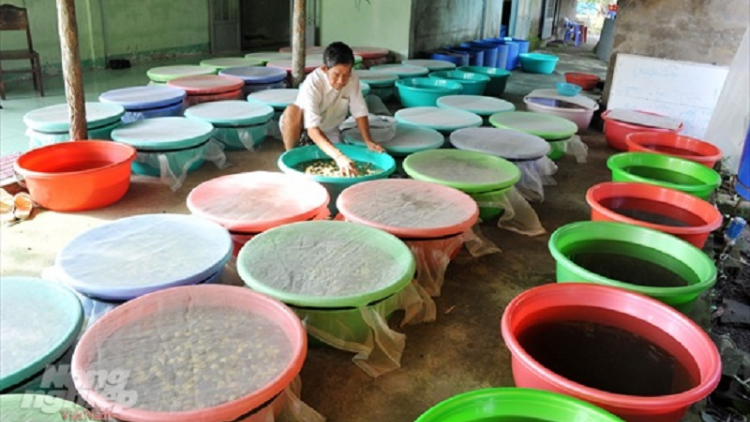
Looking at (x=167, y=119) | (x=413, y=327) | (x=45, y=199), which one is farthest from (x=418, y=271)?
(x=167, y=119)

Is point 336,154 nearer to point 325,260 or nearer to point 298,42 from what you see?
point 325,260

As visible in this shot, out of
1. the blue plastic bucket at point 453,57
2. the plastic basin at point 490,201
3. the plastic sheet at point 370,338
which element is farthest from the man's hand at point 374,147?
the blue plastic bucket at point 453,57

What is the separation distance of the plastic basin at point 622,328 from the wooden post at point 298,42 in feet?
13.9

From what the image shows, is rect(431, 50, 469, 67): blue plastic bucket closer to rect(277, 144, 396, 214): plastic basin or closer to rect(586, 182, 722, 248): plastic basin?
rect(277, 144, 396, 214): plastic basin

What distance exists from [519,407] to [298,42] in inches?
192

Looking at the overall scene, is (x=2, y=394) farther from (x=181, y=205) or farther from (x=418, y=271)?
(x=181, y=205)

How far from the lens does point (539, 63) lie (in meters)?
10.4

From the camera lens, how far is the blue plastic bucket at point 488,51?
369 inches

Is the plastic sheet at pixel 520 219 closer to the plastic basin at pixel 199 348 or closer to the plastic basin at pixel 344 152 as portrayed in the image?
the plastic basin at pixel 344 152

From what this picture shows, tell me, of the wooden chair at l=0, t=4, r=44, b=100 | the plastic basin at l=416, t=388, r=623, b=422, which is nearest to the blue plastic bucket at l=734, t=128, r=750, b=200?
the plastic basin at l=416, t=388, r=623, b=422

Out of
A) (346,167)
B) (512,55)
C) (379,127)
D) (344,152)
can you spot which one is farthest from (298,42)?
(512,55)

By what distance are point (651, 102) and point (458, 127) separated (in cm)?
299

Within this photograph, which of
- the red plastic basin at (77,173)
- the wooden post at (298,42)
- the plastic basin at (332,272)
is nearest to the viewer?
the plastic basin at (332,272)

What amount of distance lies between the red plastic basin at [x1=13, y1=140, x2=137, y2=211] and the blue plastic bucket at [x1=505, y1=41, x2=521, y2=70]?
8.43 m
